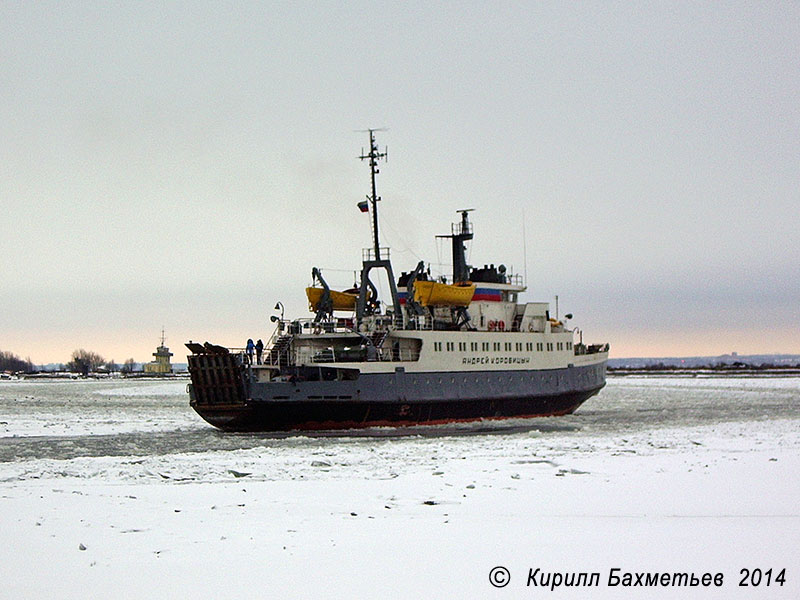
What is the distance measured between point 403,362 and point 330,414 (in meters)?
3.56

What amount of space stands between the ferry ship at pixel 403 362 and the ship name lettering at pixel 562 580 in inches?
804

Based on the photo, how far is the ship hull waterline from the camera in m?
28.8

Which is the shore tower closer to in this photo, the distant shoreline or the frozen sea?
the distant shoreline

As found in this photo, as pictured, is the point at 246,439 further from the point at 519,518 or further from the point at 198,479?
the point at 519,518

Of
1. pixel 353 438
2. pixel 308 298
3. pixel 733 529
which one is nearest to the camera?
pixel 733 529

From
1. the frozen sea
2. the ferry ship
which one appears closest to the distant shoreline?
the ferry ship

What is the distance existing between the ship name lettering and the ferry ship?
804 inches

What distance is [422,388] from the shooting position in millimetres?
32062

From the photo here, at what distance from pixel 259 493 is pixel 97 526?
3.25 m

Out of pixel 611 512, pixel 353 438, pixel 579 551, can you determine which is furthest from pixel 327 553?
pixel 353 438

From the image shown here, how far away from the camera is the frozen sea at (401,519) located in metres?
8.95

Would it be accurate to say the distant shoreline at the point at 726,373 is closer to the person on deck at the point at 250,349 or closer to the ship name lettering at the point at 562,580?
the person on deck at the point at 250,349

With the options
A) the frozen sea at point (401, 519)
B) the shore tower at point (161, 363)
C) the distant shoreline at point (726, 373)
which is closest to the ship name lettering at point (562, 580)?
the frozen sea at point (401, 519)

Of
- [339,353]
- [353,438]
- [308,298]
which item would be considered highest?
[308,298]
